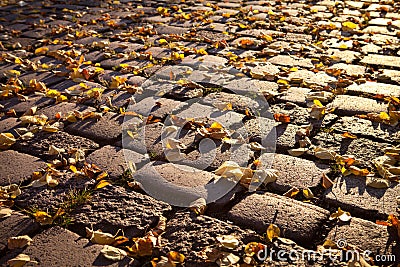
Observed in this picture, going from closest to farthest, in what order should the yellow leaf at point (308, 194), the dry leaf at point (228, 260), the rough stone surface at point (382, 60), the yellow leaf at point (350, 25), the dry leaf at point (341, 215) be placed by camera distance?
1. the dry leaf at point (228, 260)
2. the dry leaf at point (341, 215)
3. the yellow leaf at point (308, 194)
4. the rough stone surface at point (382, 60)
5. the yellow leaf at point (350, 25)

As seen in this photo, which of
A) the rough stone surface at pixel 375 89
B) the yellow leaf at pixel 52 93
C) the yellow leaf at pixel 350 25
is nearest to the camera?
the rough stone surface at pixel 375 89

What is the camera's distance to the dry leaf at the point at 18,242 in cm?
197

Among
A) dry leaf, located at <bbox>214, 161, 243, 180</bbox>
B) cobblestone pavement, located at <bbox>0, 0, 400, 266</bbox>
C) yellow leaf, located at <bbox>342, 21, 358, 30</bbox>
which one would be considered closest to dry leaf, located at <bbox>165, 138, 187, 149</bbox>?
cobblestone pavement, located at <bbox>0, 0, 400, 266</bbox>

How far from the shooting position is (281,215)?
210 centimetres

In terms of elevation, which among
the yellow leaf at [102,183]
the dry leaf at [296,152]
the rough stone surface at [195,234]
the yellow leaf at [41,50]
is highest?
the yellow leaf at [41,50]

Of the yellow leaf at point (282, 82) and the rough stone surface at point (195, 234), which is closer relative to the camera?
the rough stone surface at point (195, 234)

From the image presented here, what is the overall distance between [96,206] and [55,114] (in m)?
1.24

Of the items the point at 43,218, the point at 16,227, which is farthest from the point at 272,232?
the point at 16,227

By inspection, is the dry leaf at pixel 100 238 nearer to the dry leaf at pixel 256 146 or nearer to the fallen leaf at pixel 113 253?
the fallen leaf at pixel 113 253

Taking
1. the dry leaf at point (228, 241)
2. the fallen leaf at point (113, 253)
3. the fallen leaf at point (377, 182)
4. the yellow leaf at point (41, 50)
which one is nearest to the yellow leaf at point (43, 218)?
the fallen leaf at point (113, 253)

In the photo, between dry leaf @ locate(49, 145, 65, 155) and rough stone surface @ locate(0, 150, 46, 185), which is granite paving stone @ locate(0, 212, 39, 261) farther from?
dry leaf @ locate(49, 145, 65, 155)

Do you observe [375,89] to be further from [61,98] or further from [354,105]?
[61,98]

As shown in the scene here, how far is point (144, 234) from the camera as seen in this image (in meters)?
2.04

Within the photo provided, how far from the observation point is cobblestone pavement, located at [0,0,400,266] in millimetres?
1967
